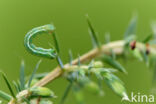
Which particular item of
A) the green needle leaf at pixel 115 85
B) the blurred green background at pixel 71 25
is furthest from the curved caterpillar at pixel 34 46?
the blurred green background at pixel 71 25

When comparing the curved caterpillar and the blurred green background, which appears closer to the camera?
the curved caterpillar

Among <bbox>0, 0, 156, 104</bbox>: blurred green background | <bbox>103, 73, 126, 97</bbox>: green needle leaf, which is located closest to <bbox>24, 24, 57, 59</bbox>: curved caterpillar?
<bbox>103, 73, 126, 97</bbox>: green needle leaf

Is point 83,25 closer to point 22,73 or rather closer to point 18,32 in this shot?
point 18,32

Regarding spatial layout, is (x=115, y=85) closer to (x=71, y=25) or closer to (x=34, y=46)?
(x=34, y=46)

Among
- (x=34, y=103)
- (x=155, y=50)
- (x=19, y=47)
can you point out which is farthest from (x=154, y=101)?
(x=19, y=47)

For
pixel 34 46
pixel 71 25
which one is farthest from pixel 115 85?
pixel 71 25

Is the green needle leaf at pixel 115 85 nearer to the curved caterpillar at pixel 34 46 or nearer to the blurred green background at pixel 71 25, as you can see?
the curved caterpillar at pixel 34 46

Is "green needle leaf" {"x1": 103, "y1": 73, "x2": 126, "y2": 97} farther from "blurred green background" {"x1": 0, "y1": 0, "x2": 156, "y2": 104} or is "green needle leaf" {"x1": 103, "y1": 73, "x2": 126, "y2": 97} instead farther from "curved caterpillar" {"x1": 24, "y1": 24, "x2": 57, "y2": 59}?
"blurred green background" {"x1": 0, "y1": 0, "x2": 156, "y2": 104}
